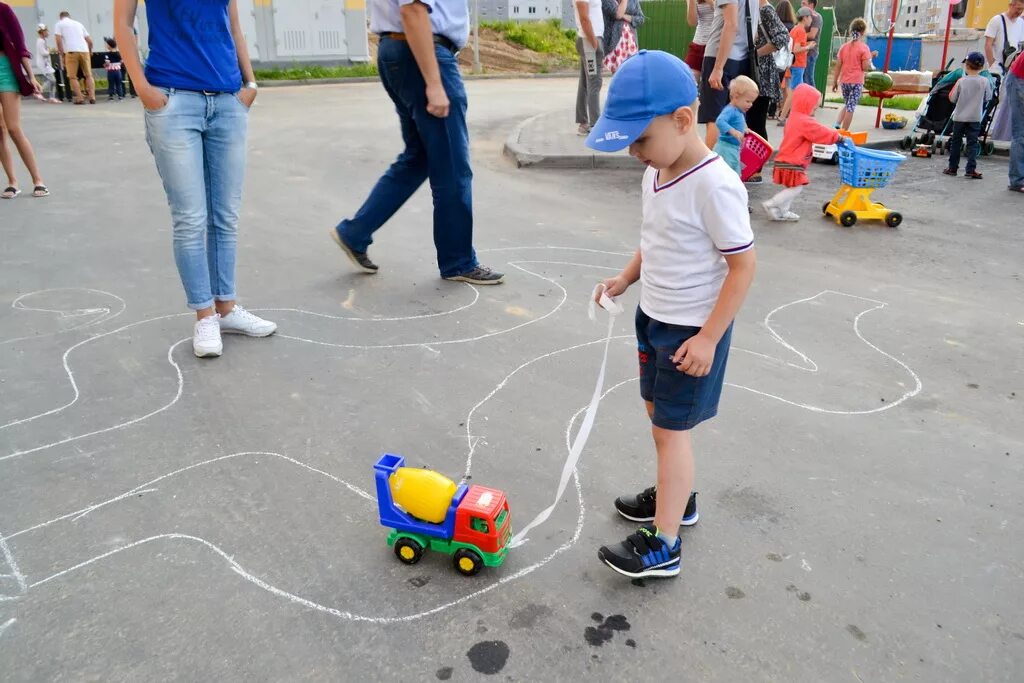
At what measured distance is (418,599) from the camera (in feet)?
7.19

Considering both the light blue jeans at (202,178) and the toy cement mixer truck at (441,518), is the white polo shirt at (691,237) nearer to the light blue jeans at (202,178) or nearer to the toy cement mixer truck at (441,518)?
the toy cement mixer truck at (441,518)

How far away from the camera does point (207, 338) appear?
374 centimetres

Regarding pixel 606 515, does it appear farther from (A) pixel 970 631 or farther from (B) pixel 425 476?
(A) pixel 970 631

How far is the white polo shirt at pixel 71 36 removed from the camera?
1580 cm

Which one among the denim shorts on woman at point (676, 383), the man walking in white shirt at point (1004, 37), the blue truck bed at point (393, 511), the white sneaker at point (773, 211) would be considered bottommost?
the blue truck bed at point (393, 511)

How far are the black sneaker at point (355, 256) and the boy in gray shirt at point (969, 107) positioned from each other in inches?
268

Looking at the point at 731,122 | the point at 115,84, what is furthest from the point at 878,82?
the point at 115,84

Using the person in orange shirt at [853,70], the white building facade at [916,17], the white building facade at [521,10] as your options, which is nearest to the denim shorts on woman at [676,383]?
the person in orange shirt at [853,70]

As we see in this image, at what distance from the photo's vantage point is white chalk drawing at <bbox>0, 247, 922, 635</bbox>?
223 centimetres

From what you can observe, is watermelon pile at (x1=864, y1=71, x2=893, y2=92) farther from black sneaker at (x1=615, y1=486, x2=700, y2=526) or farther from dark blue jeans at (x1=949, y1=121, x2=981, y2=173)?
black sneaker at (x1=615, y1=486, x2=700, y2=526)

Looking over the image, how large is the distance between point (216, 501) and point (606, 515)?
4.20ft

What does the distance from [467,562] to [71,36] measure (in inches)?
686

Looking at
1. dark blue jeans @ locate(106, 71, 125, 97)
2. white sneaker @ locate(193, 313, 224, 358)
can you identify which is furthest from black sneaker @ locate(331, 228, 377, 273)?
dark blue jeans @ locate(106, 71, 125, 97)

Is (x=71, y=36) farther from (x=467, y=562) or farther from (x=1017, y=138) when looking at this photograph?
(x=467, y=562)
